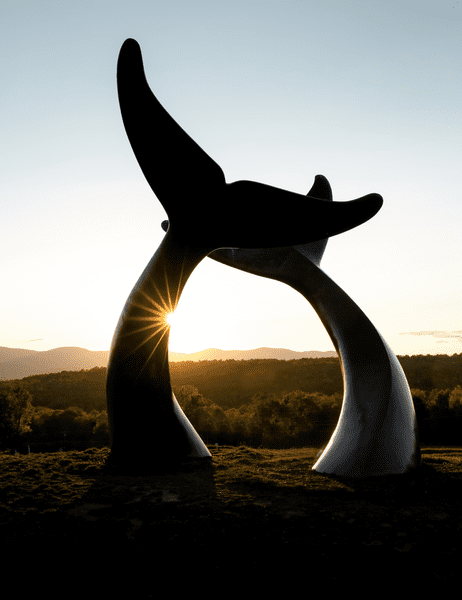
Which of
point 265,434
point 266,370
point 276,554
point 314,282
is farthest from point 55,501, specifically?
point 266,370

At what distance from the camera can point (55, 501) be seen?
6.22 meters

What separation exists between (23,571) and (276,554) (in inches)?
93.2

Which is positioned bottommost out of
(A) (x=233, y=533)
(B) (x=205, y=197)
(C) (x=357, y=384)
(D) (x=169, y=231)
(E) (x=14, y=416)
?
(E) (x=14, y=416)

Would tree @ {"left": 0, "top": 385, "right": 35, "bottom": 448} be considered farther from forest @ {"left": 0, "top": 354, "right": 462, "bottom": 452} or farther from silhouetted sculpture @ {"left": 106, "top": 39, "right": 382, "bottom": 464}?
silhouetted sculpture @ {"left": 106, "top": 39, "right": 382, "bottom": 464}

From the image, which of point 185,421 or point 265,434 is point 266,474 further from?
point 265,434

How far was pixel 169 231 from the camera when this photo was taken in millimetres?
8906

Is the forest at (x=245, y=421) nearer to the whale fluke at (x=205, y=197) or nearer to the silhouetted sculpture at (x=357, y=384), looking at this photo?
the silhouetted sculpture at (x=357, y=384)

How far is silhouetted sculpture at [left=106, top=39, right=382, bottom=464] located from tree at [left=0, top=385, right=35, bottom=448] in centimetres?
1608

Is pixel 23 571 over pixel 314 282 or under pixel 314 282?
under

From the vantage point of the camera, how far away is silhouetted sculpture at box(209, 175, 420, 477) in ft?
25.8

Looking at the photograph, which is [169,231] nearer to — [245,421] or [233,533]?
[233,533]

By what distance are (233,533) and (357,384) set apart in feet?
15.0

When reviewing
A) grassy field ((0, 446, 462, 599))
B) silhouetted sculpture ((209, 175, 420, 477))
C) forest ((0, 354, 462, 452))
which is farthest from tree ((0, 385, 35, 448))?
silhouetted sculpture ((209, 175, 420, 477))

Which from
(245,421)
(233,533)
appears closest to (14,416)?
(245,421)
